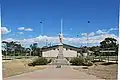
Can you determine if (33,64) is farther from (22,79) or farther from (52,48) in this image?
(22,79)

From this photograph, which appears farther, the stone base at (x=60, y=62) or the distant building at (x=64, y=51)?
the distant building at (x=64, y=51)

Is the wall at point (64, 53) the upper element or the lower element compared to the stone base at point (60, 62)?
upper

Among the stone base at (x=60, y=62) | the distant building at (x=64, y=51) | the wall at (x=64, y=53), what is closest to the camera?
the stone base at (x=60, y=62)

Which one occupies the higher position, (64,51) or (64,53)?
(64,51)

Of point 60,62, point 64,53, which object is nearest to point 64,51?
point 64,53

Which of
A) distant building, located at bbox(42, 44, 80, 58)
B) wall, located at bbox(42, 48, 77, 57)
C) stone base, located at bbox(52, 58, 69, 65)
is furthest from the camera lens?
wall, located at bbox(42, 48, 77, 57)

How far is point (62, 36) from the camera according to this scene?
21734 mm

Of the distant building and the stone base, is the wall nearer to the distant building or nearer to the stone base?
the distant building

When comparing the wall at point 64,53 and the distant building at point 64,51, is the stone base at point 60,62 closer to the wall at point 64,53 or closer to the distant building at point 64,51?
the distant building at point 64,51

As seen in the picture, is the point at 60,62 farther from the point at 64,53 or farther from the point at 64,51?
the point at 64,53

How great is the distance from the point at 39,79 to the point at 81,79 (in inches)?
60.2

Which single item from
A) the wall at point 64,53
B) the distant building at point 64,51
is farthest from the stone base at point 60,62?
the wall at point 64,53

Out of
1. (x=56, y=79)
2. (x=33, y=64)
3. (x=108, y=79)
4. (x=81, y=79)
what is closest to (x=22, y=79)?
(x=56, y=79)

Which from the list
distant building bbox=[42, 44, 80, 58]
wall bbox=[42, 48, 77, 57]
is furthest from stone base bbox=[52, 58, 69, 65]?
wall bbox=[42, 48, 77, 57]
